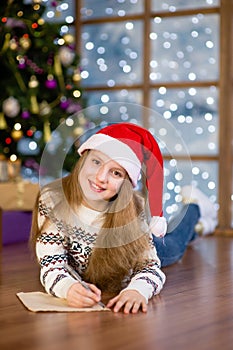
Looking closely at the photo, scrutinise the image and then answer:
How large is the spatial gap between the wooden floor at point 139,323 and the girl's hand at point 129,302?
31mm

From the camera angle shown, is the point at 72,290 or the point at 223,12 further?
the point at 223,12

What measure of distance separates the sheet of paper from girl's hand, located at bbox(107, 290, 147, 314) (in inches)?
1.3

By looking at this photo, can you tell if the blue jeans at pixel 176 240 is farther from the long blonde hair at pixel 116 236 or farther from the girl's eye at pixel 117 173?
the girl's eye at pixel 117 173

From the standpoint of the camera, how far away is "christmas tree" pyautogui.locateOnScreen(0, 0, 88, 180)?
402 centimetres

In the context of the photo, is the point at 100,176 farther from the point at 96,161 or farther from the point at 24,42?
the point at 24,42

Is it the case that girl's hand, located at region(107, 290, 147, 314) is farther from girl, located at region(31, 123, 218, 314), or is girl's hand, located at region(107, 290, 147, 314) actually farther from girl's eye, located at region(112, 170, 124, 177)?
girl's eye, located at region(112, 170, 124, 177)

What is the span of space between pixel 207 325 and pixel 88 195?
525 millimetres

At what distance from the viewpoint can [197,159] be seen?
4.47 metres

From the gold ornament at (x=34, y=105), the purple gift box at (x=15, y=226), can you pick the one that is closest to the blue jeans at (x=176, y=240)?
the purple gift box at (x=15, y=226)

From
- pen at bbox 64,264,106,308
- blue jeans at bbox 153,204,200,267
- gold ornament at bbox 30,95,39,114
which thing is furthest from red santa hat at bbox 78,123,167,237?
gold ornament at bbox 30,95,39,114

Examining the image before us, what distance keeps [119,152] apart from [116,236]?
27 cm

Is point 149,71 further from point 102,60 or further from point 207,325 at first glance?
point 207,325

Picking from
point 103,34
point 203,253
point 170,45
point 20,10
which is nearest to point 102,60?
point 103,34

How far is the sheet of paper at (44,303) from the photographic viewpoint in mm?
1783
